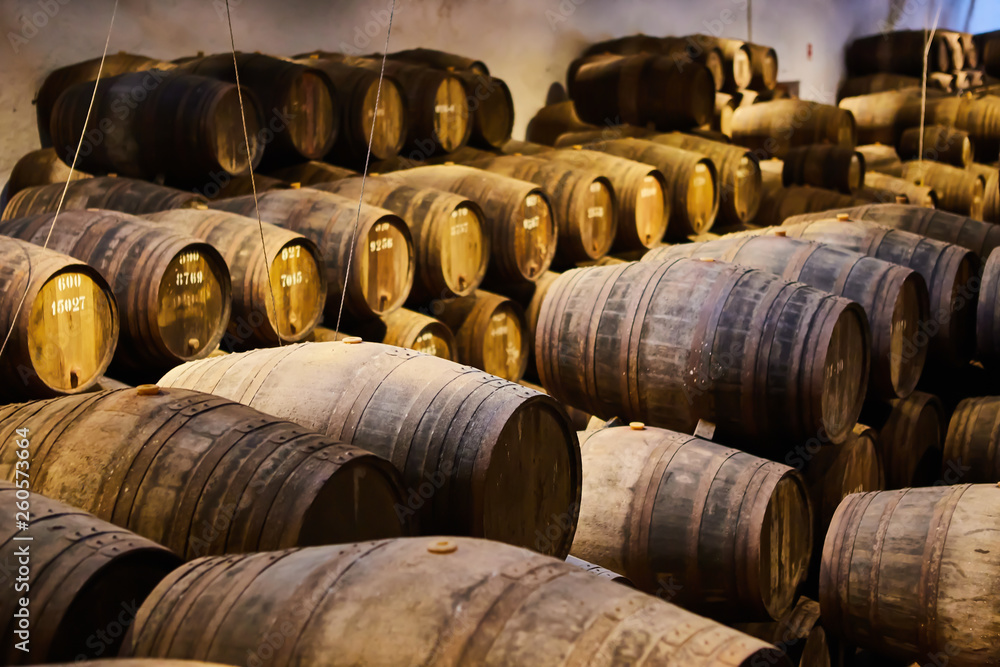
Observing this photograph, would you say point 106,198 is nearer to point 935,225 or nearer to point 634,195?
point 634,195

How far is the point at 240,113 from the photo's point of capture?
556 cm

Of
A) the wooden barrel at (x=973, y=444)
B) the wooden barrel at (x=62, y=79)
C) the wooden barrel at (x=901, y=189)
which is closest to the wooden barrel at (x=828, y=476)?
the wooden barrel at (x=973, y=444)

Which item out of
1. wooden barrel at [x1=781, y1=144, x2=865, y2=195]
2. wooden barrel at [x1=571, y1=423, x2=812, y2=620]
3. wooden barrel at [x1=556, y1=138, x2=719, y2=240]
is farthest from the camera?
wooden barrel at [x1=781, y1=144, x2=865, y2=195]

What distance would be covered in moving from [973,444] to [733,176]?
3.06 metres

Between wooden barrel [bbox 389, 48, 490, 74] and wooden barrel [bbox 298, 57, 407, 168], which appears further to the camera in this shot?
wooden barrel [bbox 389, 48, 490, 74]

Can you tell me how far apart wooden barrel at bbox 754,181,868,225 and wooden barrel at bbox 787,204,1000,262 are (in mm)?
1695

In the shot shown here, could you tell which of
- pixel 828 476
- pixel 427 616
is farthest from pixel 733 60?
pixel 427 616

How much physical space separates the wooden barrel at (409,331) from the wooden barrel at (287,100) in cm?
130

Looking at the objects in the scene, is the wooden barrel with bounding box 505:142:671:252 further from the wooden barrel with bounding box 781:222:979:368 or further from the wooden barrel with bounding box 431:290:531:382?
the wooden barrel with bounding box 781:222:979:368

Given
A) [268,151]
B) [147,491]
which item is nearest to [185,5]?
[268,151]

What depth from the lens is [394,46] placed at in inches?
337

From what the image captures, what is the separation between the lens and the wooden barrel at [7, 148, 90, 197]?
6133 mm

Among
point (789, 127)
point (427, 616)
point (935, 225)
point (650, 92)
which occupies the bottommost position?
point (427, 616)

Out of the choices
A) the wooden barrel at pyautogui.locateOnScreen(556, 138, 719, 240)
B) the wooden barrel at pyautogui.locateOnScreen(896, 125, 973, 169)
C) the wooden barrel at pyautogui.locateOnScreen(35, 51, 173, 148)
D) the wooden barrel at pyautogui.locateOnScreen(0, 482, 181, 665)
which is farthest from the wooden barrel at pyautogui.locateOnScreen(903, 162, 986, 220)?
the wooden barrel at pyautogui.locateOnScreen(0, 482, 181, 665)
